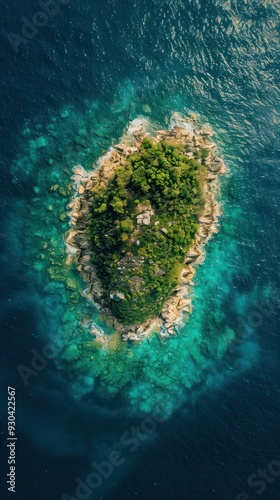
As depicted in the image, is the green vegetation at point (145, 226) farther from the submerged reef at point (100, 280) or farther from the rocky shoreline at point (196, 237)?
the rocky shoreline at point (196, 237)

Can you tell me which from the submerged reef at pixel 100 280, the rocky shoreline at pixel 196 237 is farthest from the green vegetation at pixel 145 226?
the rocky shoreline at pixel 196 237

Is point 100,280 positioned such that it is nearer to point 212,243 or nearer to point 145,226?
point 145,226

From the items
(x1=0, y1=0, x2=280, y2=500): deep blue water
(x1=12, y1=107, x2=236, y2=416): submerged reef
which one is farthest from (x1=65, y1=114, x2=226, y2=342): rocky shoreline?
(x1=0, y1=0, x2=280, y2=500): deep blue water

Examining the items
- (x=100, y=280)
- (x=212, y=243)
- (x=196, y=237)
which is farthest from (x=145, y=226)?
(x=212, y=243)

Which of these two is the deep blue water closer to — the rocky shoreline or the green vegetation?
the rocky shoreline

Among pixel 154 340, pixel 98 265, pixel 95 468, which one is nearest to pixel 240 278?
pixel 154 340

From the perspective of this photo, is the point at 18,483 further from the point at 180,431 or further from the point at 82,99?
the point at 82,99

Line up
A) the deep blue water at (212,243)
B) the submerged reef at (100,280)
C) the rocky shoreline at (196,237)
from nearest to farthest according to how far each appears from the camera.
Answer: the deep blue water at (212,243), the submerged reef at (100,280), the rocky shoreline at (196,237)
